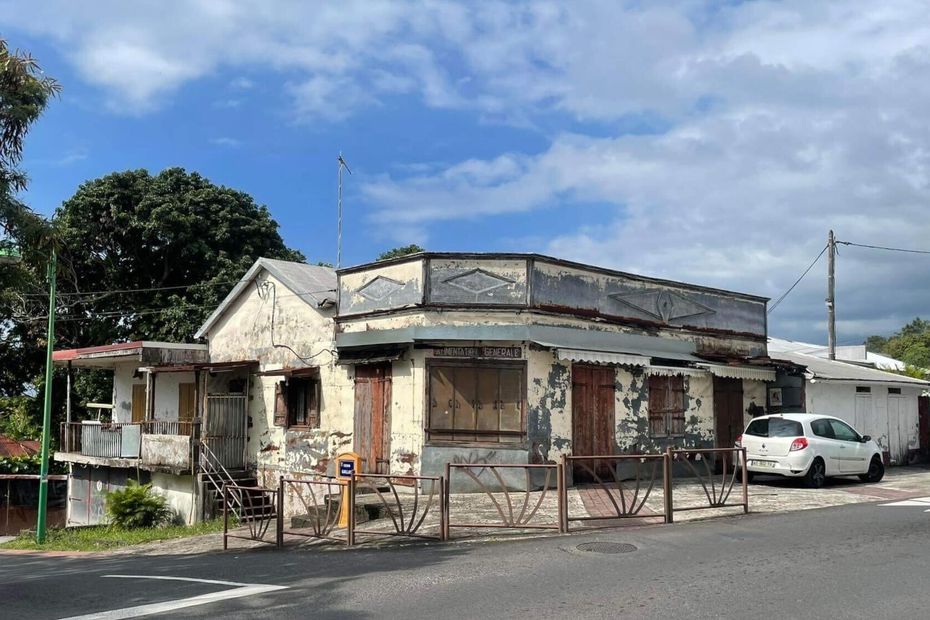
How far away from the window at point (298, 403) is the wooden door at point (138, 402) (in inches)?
312

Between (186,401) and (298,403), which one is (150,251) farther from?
(298,403)

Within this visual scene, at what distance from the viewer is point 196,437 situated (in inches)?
816

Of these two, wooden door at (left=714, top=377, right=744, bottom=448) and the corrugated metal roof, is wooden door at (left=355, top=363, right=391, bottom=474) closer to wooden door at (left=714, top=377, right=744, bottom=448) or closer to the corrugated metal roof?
wooden door at (left=714, top=377, right=744, bottom=448)

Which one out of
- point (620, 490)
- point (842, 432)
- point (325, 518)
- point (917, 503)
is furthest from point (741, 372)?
point (325, 518)

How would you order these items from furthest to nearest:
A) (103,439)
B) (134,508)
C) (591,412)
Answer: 1. (103,439)
2. (134,508)
3. (591,412)

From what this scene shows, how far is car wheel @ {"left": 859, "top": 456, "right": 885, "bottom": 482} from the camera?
18.4 metres

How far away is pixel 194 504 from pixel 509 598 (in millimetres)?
15398

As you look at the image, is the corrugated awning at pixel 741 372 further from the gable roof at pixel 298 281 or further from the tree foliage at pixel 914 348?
the tree foliage at pixel 914 348

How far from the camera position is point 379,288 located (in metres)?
17.9

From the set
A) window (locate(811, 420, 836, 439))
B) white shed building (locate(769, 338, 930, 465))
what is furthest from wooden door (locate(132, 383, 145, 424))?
window (locate(811, 420, 836, 439))

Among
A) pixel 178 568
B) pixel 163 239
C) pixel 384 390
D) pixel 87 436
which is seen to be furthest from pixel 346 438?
pixel 163 239

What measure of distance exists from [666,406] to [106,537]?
13658mm

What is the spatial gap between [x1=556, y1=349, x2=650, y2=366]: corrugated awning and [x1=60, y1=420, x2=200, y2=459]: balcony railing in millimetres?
10030

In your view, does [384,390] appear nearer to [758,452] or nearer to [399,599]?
[758,452]
